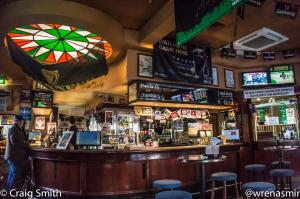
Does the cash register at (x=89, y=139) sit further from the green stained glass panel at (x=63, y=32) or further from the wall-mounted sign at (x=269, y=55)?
the wall-mounted sign at (x=269, y=55)

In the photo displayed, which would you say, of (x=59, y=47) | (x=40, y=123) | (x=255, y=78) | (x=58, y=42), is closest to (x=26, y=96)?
(x=40, y=123)

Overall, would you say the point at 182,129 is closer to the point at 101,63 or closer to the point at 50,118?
the point at 101,63

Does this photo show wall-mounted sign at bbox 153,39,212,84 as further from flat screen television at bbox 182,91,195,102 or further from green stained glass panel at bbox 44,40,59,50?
green stained glass panel at bbox 44,40,59,50

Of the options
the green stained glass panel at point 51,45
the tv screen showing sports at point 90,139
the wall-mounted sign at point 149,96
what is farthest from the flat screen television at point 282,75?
the green stained glass panel at point 51,45

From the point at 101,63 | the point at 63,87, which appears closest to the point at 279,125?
the point at 101,63

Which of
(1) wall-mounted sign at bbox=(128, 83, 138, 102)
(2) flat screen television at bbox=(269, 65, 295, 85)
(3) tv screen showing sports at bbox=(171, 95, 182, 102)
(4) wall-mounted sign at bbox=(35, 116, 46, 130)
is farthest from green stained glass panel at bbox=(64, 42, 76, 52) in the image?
(2) flat screen television at bbox=(269, 65, 295, 85)

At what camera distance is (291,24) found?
6.21 m

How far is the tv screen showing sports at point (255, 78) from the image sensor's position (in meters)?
8.25

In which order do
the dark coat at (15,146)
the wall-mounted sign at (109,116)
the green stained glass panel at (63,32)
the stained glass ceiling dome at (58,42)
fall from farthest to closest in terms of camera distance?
the wall-mounted sign at (109,116)
the green stained glass panel at (63,32)
the stained glass ceiling dome at (58,42)
the dark coat at (15,146)

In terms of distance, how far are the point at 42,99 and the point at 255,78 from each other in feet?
25.3

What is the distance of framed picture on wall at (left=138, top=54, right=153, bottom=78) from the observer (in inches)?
256

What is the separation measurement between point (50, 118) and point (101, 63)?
6199 mm

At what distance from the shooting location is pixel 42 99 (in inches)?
363

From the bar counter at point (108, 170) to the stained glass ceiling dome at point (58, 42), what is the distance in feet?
9.16
